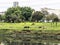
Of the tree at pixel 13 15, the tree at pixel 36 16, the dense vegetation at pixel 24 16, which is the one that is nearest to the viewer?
the tree at pixel 13 15

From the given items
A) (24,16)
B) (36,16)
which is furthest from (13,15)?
(24,16)

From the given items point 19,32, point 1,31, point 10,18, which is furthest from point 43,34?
point 10,18

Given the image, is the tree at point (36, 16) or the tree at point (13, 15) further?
the tree at point (36, 16)

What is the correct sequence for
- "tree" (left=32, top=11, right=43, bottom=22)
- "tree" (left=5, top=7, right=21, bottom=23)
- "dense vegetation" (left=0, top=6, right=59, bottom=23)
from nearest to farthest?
1. "tree" (left=5, top=7, right=21, bottom=23)
2. "dense vegetation" (left=0, top=6, right=59, bottom=23)
3. "tree" (left=32, top=11, right=43, bottom=22)

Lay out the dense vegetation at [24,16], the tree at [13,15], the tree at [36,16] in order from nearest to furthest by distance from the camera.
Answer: the tree at [13,15], the dense vegetation at [24,16], the tree at [36,16]

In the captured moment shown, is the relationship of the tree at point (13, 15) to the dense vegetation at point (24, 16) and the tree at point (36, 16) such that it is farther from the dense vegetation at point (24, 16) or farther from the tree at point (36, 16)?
the tree at point (36, 16)

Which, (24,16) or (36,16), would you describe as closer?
(36,16)

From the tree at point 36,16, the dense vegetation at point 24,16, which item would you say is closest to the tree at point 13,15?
the dense vegetation at point 24,16

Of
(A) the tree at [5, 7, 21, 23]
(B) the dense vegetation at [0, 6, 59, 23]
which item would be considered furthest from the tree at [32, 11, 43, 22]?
(A) the tree at [5, 7, 21, 23]

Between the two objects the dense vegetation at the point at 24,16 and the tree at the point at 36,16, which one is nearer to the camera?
the dense vegetation at the point at 24,16

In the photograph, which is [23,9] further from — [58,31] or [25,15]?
[58,31]

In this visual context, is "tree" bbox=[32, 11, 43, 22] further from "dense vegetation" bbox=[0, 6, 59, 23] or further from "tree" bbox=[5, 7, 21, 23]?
"tree" bbox=[5, 7, 21, 23]

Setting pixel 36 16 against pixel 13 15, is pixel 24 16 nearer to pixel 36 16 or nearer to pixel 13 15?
pixel 13 15

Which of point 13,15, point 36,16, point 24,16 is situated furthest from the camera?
point 24,16
